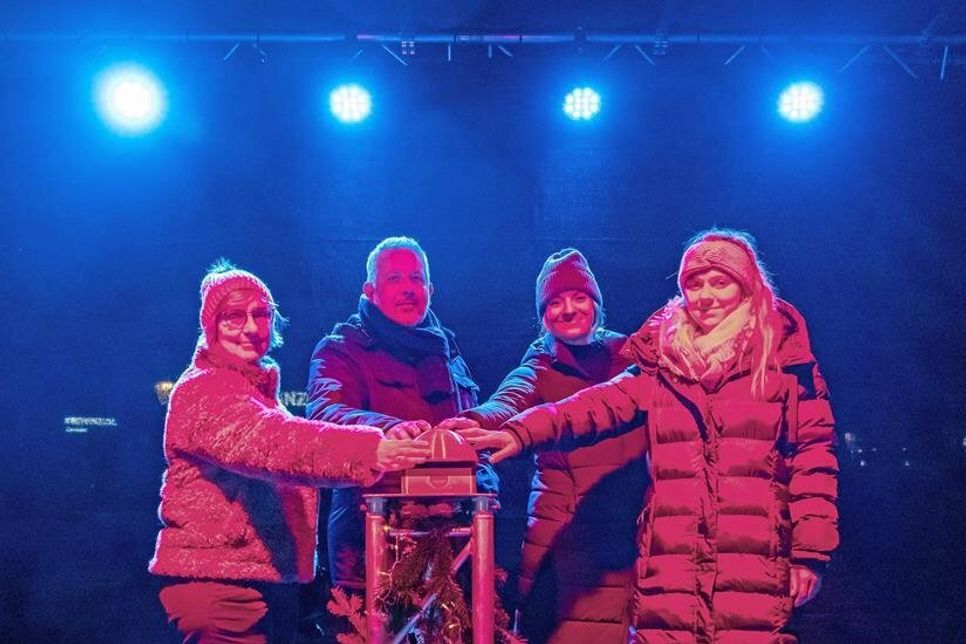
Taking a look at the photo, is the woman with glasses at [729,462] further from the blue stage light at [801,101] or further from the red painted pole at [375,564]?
the blue stage light at [801,101]

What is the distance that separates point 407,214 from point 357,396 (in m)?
2.23

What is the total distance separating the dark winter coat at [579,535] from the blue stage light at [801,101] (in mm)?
3168

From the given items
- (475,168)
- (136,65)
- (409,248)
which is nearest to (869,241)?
(475,168)

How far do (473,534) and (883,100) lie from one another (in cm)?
457

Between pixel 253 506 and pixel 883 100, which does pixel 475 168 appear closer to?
pixel 883 100

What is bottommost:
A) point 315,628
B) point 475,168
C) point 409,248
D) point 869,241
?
point 315,628

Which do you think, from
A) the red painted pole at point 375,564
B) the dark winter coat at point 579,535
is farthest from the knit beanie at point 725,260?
the red painted pole at point 375,564

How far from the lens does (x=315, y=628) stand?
354 cm

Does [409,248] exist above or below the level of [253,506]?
above

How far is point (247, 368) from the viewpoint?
2.85 meters

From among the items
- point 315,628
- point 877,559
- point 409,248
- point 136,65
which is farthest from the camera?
point 877,559

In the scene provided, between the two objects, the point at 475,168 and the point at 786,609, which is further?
the point at 475,168

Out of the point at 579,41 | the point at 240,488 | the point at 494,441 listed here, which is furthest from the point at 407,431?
the point at 579,41

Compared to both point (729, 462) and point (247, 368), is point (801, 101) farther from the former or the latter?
point (247, 368)
